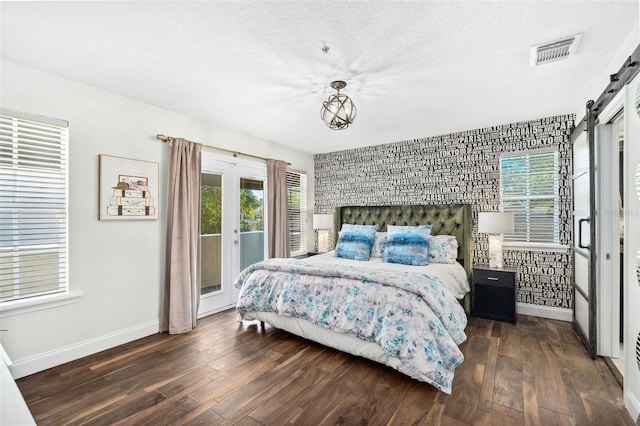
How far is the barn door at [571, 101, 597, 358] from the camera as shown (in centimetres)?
251

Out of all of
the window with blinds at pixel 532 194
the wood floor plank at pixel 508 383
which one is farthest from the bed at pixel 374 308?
the window with blinds at pixel 532 194

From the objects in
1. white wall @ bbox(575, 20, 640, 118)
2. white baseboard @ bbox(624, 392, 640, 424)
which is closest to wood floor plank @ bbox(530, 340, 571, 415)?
white baseboard @ bbox(624, 392, 640, 424)

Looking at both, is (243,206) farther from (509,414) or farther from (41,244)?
(509,414)

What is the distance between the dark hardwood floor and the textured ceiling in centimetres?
245

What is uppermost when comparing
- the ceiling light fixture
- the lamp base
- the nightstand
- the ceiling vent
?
the ceiling vent

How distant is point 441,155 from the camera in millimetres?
4285

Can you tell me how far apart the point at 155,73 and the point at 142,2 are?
2.93 feet

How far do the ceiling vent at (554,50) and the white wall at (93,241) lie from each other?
350cm

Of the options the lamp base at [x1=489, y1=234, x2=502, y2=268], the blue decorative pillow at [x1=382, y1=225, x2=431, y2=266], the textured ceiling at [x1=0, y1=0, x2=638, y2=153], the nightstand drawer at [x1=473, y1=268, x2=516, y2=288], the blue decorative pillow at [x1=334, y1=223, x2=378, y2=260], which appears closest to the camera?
the textured ceiling at [x1=0, y1=0, x2=638, y2=153]

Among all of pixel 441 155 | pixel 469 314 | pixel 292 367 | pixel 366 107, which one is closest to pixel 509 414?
pixel 292 367

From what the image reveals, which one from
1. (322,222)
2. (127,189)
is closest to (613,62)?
(322,222)

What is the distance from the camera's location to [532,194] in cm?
371

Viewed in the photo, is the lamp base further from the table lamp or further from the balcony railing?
the balcony railing

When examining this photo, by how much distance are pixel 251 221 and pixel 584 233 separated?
12.9 ft
